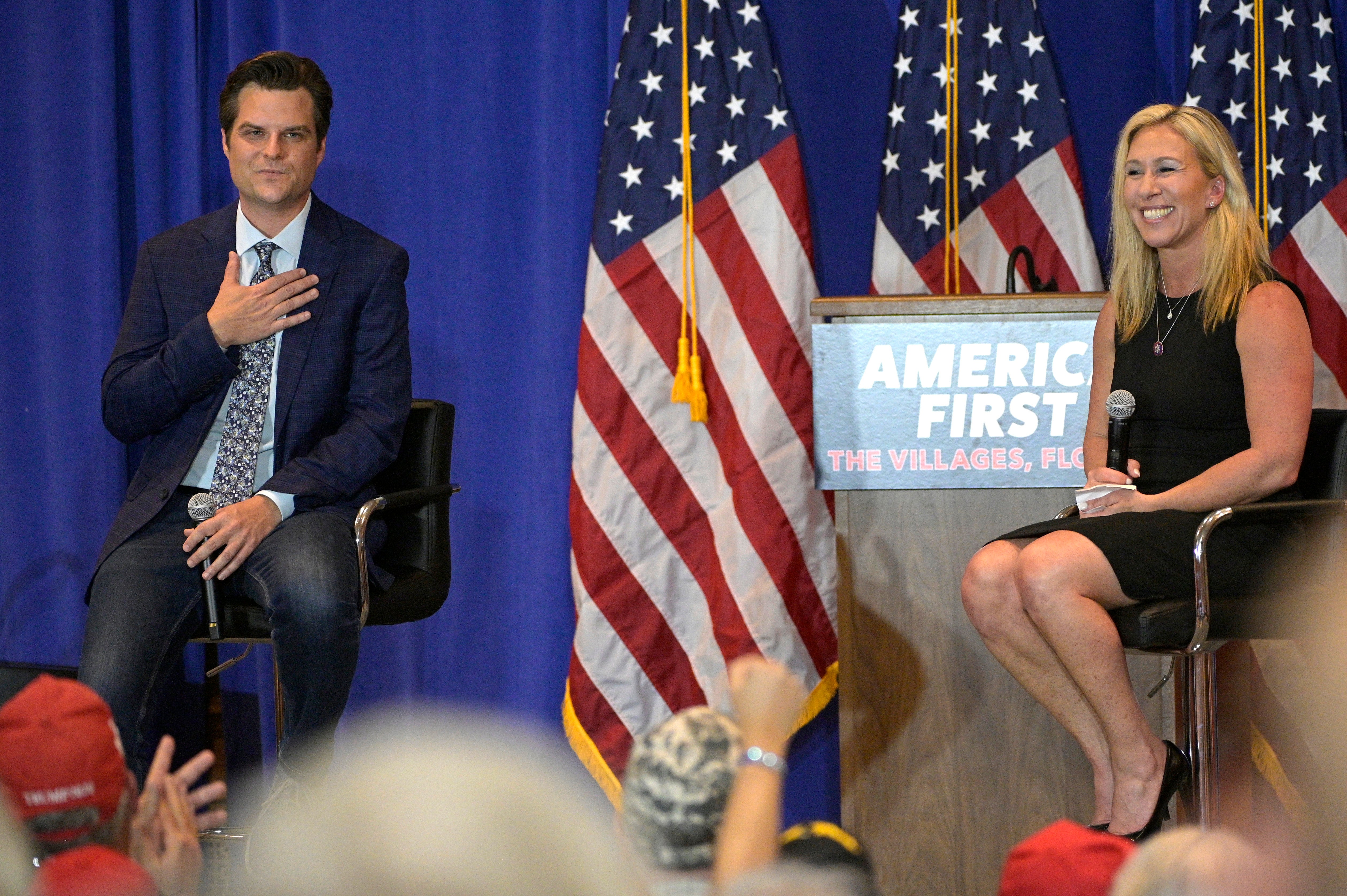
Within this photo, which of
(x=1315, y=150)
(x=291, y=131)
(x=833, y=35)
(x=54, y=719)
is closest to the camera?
(x=54, y=719)


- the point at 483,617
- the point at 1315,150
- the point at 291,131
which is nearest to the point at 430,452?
the point at 291,131

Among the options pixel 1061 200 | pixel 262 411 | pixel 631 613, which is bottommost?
pixel 631 613

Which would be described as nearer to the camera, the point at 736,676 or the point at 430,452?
the point at 736,676

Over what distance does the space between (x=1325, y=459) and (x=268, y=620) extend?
2.21 metres

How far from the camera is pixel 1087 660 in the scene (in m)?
2.69

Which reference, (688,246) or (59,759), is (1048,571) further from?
(59,759)

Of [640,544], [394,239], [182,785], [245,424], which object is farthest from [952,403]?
[182,785]

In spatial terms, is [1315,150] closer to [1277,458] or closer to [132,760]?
[1277,458]

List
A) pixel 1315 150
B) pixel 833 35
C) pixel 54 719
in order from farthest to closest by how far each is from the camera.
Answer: pixel 833 35 < pixel 1315 150 < pixel 54 719

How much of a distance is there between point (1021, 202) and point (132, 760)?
104 inches

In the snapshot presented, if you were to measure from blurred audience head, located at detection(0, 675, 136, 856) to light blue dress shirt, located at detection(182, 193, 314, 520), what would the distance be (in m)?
1.62

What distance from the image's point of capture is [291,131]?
3.07 meters

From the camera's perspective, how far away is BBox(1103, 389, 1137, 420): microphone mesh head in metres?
2.85

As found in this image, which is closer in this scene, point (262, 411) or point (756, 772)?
point (756, 772)
